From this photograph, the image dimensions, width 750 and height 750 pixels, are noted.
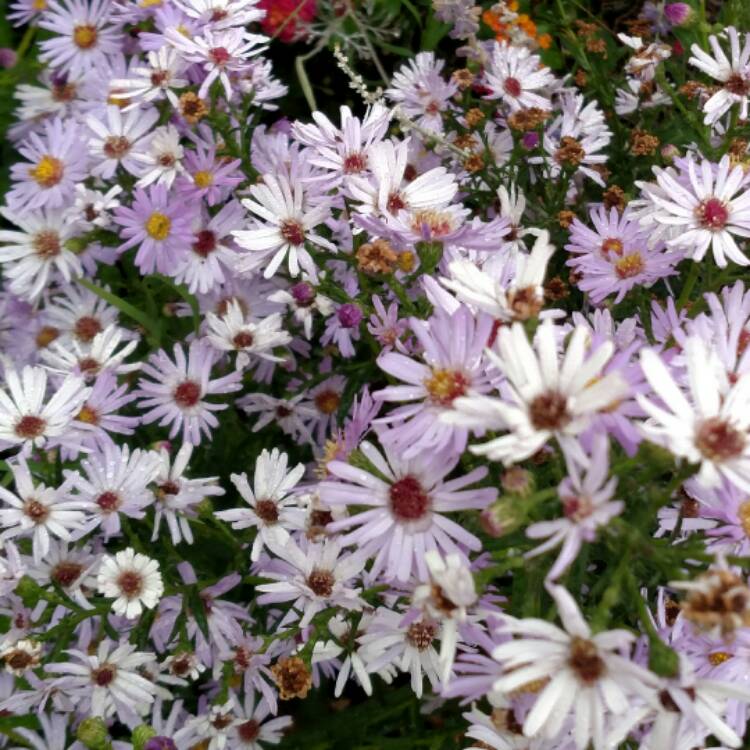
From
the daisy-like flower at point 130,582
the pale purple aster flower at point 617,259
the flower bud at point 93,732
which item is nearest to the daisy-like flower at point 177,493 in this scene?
the daisy-like flower at point 130,582

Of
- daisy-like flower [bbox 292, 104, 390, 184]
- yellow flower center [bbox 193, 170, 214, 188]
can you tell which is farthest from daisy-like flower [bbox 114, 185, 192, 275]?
daisy-like flower [bbox 292, 104, 390, 184]

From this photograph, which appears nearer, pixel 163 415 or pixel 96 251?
pixel 163 415

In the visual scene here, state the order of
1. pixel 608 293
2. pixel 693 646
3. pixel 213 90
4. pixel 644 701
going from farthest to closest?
pixel 213 90 < pixel 608 293 < pixel 693 646 < pixel 644 701

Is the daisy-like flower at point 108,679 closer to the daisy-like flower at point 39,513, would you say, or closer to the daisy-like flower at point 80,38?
the daisy-like flower at point 39,513

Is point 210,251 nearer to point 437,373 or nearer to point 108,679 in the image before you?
point 108,679

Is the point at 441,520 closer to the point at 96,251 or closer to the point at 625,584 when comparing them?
the point at 625,584

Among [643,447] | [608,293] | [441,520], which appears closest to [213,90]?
[608,293]
